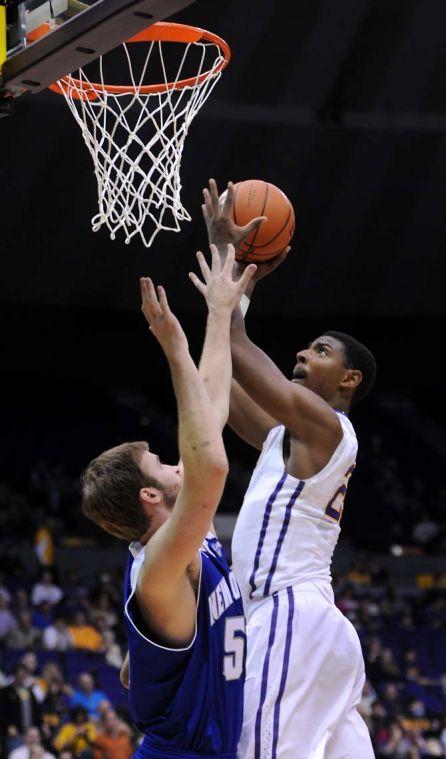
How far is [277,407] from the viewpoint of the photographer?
404 centimetres

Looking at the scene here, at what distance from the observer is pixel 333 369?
4.38 meters

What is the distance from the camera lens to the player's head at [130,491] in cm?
317

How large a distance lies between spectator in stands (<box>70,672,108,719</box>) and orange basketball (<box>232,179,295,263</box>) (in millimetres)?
7047

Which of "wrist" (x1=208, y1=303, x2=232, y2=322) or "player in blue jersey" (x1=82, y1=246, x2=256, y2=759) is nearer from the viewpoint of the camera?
"player in blue jersey" (x1=82, y1=246, x2=256, y2=759)

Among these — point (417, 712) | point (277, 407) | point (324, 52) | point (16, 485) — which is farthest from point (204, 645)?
point (16, 485)

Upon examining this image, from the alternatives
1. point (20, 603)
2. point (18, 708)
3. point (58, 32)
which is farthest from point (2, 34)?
point (20, 603)

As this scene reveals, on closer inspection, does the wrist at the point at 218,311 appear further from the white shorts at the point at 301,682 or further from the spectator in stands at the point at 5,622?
the spectator in stands at the point at 5,622

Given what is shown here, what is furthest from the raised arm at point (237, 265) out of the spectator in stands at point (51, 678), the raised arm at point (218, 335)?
the spectator in stands at point (51, 678)

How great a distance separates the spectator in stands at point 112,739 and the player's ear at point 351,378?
5207 millimetres

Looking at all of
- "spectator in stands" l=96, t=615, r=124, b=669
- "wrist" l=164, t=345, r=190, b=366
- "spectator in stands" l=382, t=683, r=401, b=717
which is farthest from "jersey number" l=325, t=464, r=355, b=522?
"spectator in stands" l=382, t=683, r=401, b=717

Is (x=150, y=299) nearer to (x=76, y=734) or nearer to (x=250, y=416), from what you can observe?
(x=250, y=416)

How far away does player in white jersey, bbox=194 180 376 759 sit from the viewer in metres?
3.90

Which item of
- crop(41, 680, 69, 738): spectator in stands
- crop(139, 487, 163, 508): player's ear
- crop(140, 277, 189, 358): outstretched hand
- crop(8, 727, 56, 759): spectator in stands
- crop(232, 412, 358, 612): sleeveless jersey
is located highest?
crop(140, 277, 189, 358): outstretched hand

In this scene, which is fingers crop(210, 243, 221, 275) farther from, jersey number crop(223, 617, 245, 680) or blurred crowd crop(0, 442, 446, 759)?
blurred crowd crop(0, 442, 446, 759)
